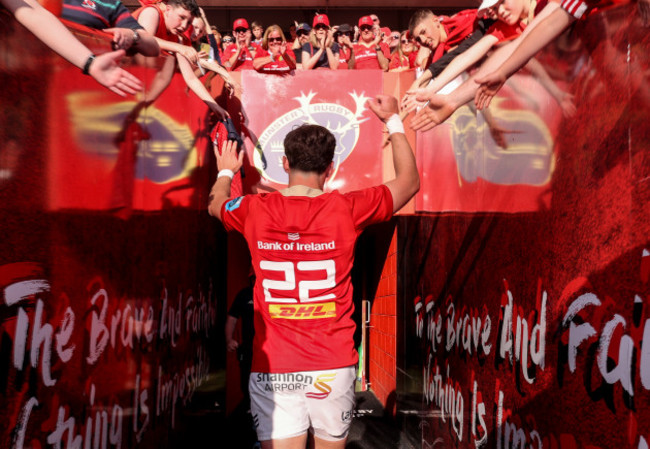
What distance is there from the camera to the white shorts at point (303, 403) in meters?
2.21

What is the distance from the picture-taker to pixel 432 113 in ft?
9.23

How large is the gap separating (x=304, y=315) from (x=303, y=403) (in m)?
0.35

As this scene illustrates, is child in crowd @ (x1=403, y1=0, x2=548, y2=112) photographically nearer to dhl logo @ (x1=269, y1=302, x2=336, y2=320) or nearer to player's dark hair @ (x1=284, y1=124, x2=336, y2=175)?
player's dark hair @ (x1=284, y1=124, x2=336, y2=175)

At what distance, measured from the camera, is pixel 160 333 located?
3961mm

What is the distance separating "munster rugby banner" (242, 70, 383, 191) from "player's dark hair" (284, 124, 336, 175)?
338cm

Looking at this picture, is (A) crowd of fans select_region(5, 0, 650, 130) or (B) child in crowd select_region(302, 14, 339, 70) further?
(B) child in crowd select_region(302, 14, 339, 70)

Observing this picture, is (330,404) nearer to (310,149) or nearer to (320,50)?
(310,149)

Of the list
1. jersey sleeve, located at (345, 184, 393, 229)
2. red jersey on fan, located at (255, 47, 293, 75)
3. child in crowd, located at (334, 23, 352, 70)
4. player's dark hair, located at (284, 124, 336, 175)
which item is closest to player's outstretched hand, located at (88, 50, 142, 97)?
player's dark hair, located at (284, 124, 336, 175)

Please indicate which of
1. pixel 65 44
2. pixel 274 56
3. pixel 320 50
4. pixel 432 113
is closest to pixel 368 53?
pixel 320 50

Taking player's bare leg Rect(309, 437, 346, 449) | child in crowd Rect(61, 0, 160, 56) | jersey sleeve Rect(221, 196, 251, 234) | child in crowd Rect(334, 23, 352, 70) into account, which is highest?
child in crowd Rect(334, 23, 352, 70)

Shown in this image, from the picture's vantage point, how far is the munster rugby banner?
231 inches

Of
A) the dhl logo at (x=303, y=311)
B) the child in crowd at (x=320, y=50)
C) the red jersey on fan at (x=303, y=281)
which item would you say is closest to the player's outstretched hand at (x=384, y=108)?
the red jersey on fan at (x=303, y=281)

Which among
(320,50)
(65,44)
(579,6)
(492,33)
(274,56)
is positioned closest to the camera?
(579,6)

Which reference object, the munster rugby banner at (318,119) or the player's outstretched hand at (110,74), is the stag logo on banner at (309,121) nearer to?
the munster rugby banner at (318,119)
